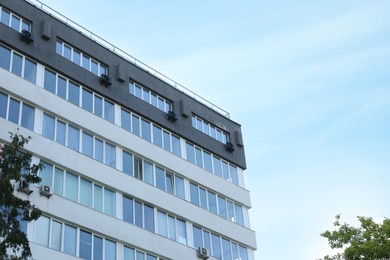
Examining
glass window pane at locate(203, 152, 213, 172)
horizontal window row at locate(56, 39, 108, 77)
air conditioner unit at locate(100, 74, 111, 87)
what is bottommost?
glass window pane at locate(203, 152, 213, 172)

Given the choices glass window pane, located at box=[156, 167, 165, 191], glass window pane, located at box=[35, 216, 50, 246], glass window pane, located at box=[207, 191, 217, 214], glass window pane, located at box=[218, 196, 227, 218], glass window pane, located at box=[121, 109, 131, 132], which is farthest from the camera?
glass window pane, located at box=[218, 196, 227, 218]

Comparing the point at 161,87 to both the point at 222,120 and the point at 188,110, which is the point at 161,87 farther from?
the point at 222,120

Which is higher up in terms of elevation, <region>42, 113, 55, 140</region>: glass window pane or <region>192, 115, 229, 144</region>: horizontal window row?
<region>192, 115, 229, 144</region>: horizontal window row

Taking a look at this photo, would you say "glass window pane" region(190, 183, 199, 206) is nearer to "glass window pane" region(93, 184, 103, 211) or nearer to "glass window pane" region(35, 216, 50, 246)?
"glass window pane" region(93, 184, 103, 211)

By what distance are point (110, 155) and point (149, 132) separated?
3749mm

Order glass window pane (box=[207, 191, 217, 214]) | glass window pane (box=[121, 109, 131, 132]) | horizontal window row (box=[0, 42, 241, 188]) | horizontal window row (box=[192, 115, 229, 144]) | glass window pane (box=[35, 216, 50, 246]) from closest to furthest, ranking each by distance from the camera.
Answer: glass window pane (box=[35, 216, 50, 246]) → horizontal window row (box=[0, 42, 241, 188]) → glass window pane (box=[121, 109, 131, 132]) → glass window pane (box=[207, 191, 217, 214]) → horizontal window row (box=[192, 115, 229, 144])

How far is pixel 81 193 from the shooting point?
3400 cm

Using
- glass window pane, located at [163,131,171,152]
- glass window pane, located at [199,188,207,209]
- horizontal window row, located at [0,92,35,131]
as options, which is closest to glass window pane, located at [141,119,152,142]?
glass window pane, located at [163,131,171,152]

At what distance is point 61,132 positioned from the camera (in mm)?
34719

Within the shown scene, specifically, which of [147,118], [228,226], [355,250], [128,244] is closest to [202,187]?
[228,226]

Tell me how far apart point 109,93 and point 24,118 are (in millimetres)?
6354

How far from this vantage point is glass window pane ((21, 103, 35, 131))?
3306 centimetres

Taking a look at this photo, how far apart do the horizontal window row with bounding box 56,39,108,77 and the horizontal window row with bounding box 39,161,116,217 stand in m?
6.85

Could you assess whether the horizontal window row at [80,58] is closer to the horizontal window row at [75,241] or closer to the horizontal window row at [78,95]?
the horizontal window row at [78,95]
